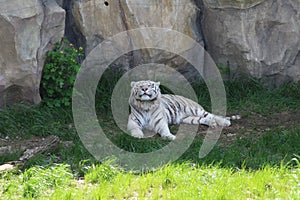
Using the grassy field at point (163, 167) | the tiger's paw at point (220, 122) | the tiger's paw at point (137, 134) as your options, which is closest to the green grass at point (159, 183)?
the grassy field at point (163, 167)

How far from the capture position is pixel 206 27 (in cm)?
897

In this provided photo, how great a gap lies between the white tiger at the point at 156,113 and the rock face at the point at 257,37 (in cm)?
126

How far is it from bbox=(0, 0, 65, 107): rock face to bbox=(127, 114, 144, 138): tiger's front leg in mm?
1270

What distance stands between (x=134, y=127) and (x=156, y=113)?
0.42 m

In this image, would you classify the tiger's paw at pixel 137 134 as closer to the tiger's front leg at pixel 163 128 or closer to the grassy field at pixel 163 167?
the grassy field at pixel 163 167

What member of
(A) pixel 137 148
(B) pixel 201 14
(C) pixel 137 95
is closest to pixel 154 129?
(C) pixel 137 95

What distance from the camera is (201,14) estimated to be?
9008 mm

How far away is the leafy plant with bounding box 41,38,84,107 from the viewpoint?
307 inches

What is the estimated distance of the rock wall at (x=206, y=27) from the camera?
8406mm

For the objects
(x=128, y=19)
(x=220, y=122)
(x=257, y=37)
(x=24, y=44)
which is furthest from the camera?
(x=257, y=37)

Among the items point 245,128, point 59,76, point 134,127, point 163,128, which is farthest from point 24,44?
point 245,128

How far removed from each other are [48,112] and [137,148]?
1.60m

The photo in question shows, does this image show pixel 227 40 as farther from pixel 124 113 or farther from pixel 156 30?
pixel 124 113

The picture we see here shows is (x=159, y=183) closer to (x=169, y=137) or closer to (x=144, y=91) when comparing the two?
(x=169, y=137)
